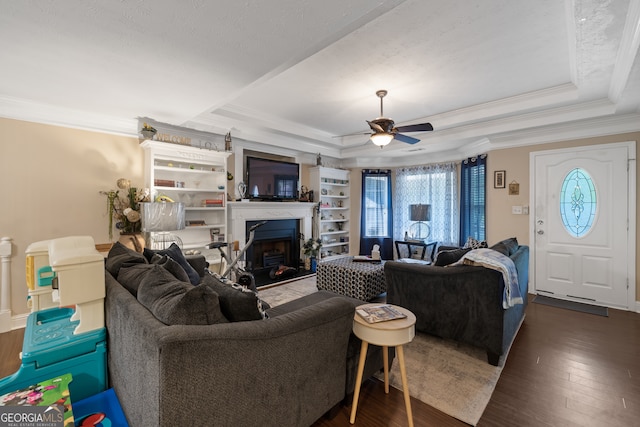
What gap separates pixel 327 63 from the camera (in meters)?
2.71

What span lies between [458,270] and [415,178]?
13.3 feet

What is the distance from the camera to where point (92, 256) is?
1.53m

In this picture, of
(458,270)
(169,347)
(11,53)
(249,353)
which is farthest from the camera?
(458,270)

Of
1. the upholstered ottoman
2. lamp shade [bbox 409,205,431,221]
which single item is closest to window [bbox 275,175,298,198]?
the upholstered ottoman

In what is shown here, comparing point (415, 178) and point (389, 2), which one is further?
point (415, 178)

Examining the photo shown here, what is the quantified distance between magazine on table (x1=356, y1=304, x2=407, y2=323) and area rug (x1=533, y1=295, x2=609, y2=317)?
133 inches

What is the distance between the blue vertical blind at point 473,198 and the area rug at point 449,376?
2949 millimetres

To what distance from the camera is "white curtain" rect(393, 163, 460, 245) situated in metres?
5.65

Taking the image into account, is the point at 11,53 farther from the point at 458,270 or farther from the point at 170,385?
the point at 458,270

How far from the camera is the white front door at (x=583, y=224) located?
3.62 meters

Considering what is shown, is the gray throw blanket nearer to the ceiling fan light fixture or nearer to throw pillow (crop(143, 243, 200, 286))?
the ceiling fan light fixture

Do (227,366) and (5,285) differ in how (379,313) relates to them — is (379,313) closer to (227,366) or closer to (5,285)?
(227,366)

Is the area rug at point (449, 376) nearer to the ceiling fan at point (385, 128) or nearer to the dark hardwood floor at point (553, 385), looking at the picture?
the dark hardwood floor at point (553, 385)

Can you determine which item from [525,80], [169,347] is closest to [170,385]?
[169,347]
